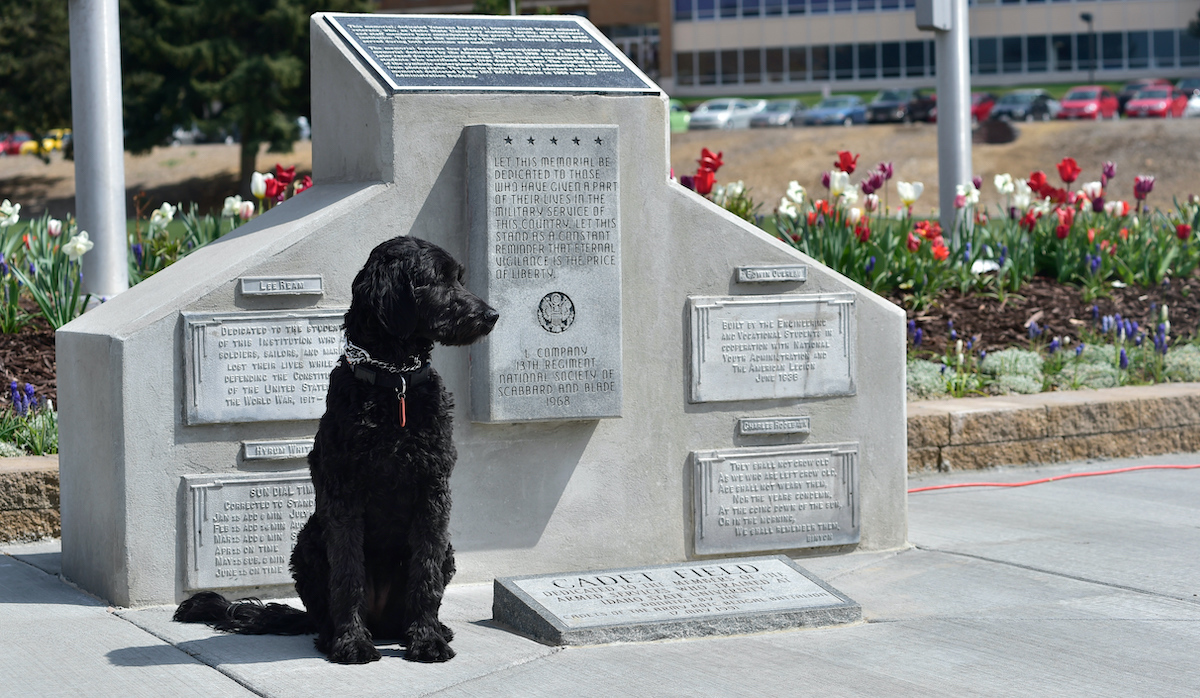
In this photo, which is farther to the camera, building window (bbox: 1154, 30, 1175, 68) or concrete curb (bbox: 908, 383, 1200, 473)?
building window (bbox: 1154, 30, 1175, 68)

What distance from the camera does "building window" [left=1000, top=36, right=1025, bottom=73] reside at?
69.2 metres

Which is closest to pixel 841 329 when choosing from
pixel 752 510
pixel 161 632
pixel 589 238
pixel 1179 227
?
pixel 752 510

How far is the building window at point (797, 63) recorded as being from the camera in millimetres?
72125

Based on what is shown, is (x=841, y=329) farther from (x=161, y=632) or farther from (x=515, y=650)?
(x=161, y=632)

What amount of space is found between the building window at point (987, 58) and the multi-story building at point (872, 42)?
50 millimetres

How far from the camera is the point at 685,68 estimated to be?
7450 centimetres

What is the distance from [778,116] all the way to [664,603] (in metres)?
51.1

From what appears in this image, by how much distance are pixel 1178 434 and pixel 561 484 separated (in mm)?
4860

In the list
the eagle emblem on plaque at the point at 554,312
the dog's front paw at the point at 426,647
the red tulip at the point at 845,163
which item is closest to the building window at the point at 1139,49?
the red tulip at the point at 845,163

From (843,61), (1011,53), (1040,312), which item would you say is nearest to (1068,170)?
(1040,312)

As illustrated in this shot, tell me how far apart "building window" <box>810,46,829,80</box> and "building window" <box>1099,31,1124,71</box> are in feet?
43.8

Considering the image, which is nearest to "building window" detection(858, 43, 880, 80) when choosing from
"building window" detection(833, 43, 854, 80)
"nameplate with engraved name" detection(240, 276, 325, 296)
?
"building window" detection(833, 43, 854, 80)

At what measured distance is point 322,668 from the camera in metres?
4.51

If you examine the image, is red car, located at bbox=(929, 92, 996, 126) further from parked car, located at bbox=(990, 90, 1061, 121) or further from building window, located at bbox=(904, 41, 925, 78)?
building window, located at bbox=(904, 41, 925, 78)
